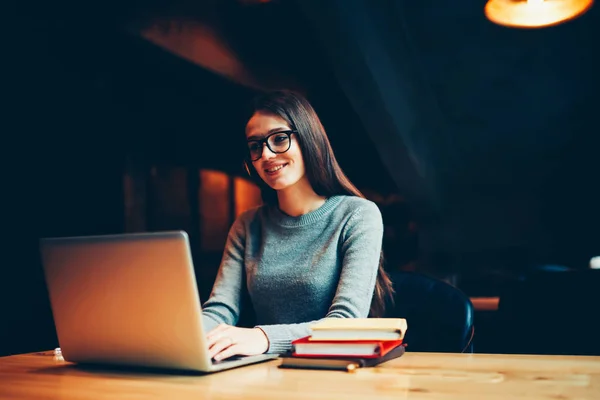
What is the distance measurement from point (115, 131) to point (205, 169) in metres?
2.46

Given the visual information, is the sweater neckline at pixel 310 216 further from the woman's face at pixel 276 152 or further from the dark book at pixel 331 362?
the dark book at pixel 331 362

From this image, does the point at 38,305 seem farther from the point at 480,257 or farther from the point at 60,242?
the point at 480,257

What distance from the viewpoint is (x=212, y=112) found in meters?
4.99

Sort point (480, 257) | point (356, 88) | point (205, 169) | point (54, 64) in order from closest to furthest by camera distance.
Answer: point (54, 64), point (356, 88), point (205, 169), point (480, 257)

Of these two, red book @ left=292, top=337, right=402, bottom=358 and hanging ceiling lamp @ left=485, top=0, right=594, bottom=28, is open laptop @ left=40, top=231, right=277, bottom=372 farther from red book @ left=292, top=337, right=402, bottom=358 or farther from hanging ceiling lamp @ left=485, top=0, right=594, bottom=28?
hanging ceiling lamp @ left=485, top=0, right=594, bottom=28

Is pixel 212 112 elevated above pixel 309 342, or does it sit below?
above

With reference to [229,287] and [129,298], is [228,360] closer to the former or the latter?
[129,298]

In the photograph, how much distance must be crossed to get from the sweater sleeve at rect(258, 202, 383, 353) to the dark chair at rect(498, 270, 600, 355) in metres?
0.82

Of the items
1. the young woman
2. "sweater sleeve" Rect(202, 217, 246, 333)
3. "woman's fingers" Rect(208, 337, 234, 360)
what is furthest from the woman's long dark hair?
"woman's fingers" Rect(208, 337, 234, 360)

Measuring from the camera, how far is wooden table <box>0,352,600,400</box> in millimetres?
812

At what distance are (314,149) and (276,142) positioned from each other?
0.39ft

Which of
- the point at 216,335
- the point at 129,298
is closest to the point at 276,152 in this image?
the point at 216,335

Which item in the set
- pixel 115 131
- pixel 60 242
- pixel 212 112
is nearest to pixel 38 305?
pixel 115 131

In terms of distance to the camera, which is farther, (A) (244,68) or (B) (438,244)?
(B) (438,244)
